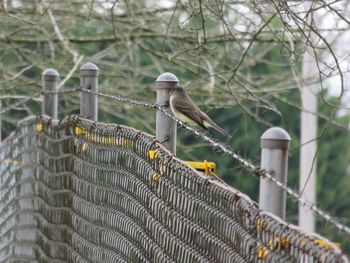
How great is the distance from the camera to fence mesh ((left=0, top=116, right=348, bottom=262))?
11.5 feet

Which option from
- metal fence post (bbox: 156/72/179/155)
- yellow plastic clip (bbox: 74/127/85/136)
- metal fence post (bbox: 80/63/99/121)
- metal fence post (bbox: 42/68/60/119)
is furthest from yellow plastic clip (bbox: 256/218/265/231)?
metal fence post (bbox: 42/68/60/119)

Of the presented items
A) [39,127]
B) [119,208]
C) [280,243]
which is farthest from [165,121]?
[39,127]

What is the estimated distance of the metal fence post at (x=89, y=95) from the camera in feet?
22.6

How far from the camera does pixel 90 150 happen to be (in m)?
6.25

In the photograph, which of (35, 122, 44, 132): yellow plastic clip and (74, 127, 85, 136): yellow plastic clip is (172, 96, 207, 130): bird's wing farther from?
(74, 127, 85, 136): yellow plastic clip

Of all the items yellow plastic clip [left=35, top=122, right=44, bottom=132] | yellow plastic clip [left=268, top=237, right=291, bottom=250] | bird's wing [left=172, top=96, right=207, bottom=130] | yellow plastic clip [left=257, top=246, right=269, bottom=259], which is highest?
yellow plastic clip [left=268, top=237, right=291, bottom=250]

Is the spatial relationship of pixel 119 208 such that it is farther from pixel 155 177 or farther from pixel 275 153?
pixel 275 153

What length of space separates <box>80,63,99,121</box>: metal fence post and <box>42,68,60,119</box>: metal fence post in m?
1.21

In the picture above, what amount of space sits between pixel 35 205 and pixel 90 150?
2.00 metres

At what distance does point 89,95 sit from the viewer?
6.89 metres

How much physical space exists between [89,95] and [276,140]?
3.63 meters

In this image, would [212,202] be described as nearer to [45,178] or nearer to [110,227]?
[110,227]

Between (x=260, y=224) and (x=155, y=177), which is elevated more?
(x=260, y=224)

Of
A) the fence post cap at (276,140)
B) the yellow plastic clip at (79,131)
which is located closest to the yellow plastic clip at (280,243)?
the fence post cap at (276,140)
